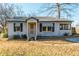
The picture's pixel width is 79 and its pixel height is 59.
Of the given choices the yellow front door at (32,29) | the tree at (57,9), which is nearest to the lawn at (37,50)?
the tree at (57,9)

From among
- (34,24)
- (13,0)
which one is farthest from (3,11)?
(34,24)

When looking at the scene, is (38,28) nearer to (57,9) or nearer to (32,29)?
(32,29)

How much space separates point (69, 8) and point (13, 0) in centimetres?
426

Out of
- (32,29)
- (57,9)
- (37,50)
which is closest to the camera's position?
(37,50)

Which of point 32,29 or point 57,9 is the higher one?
point 57,9

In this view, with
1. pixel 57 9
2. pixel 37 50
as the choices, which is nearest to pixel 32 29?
pixel 57 9

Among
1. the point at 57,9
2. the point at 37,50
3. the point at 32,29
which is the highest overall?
the point at 57,9

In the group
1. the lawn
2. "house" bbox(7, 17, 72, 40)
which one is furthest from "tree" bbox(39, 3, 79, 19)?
"house" bbox(7, 17, 72, 40)

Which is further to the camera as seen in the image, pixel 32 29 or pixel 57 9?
pixel 32 29

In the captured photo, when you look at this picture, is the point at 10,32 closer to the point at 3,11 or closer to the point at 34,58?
the point at 3,11

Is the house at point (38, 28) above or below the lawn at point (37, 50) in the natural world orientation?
above

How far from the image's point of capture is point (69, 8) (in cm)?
802

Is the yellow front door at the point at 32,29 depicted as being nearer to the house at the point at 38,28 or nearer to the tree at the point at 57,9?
the house at the point at 38,28

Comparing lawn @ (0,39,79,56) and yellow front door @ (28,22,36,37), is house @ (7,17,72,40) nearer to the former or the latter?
yellow front door @ (28,22,36,37)
